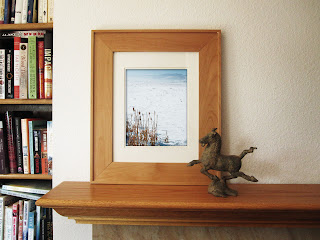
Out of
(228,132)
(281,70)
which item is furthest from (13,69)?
(281,70)

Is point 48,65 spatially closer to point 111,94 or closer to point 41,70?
point 41,70

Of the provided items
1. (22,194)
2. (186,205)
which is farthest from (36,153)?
(186,205)

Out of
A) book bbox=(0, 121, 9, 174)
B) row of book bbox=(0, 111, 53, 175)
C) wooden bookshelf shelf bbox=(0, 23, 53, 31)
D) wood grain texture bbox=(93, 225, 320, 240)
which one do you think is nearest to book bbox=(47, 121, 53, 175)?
row of book bbox=(0, 111, 53, 175)

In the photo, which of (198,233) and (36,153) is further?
(36,153)

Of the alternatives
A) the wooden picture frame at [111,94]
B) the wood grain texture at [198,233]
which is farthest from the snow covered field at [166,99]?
the wood grain texture at [198,233]

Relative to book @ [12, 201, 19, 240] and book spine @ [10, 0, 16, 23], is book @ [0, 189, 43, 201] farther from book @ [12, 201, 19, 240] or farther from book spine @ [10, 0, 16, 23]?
book spine @ [10, 0, 16, 23]

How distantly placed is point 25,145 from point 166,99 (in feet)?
2.30

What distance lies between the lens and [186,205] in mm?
786

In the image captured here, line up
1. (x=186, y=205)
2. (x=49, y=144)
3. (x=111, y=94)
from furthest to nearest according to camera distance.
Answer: (x=49, y=144) < (x=111, y=94) < (x=186, y=205)

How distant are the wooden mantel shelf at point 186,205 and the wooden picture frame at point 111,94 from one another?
0.05m

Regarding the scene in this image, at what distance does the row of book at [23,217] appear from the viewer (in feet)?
3.60

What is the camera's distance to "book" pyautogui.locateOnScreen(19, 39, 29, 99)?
1076 mm

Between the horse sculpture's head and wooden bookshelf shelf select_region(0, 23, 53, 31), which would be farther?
wooden bookshelf shelf select_region(0, 23, 53, 31)

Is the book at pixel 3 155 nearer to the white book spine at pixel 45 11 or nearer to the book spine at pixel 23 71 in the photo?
the book spine at pixel 23 71
